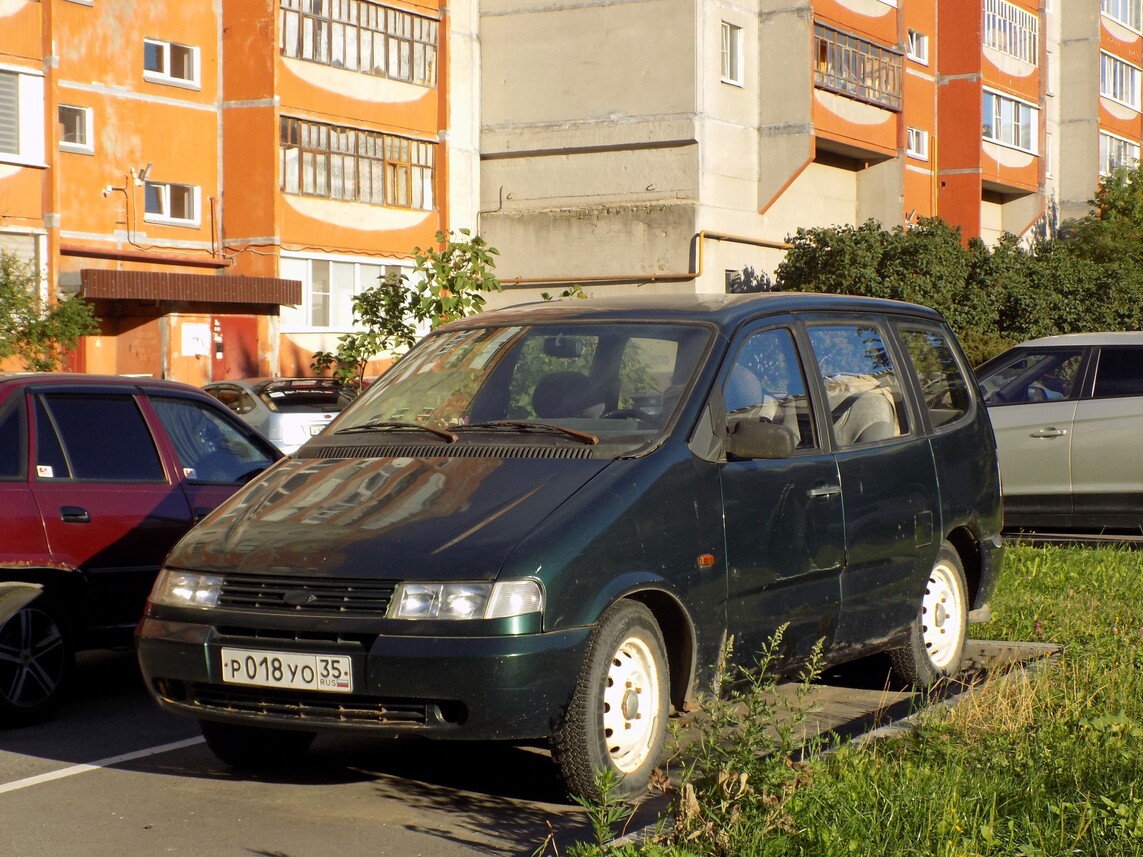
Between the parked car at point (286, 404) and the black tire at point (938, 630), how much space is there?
12.8 m

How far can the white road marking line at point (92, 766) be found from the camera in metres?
6.23

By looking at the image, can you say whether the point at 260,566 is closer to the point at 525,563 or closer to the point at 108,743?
the point at 525,563

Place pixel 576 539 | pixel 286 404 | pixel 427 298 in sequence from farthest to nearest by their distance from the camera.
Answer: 1. pixel 286 404
2. pixel 427 298
3. pixel 576 539

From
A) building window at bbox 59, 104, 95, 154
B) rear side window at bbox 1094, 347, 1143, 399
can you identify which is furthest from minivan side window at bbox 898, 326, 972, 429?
building window at bbox 59, 104, 95, 154

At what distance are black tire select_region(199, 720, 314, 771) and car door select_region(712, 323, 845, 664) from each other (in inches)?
70.2

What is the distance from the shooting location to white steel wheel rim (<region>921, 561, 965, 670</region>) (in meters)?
7.69

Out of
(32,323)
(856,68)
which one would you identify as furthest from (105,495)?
(856,68)

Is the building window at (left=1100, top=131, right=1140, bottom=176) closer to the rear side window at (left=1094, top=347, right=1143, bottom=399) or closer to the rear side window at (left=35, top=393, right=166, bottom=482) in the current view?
the rear side window at (left=1094, top=347, right=1143, bottom=399)

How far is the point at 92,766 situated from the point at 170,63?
31.6 meters

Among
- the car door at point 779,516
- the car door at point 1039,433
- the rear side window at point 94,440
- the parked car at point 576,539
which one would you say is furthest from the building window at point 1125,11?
the car door at point 779,516

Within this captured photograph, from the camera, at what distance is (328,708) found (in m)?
5.44

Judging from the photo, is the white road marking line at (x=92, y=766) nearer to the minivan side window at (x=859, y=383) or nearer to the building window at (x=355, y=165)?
the minivan side window at (x=859, y=383)

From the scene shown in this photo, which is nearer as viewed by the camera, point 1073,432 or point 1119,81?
point 1073,432

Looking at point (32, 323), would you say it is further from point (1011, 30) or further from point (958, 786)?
point (1011, 30)
